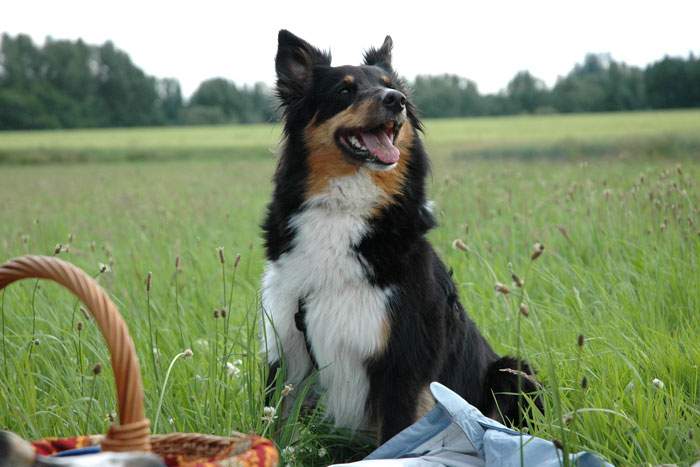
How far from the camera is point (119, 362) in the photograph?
179 centimetres

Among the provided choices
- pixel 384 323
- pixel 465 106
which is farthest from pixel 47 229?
pixel 465 106

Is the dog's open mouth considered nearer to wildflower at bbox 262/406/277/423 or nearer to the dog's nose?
the dog's nose

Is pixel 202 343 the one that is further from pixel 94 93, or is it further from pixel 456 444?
pixel 94 93

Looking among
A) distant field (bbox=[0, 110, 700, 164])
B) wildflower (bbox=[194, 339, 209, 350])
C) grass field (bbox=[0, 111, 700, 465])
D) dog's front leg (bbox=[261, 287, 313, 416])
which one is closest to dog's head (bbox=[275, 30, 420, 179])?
grass field (bbox=[0, 111, 700, 465])

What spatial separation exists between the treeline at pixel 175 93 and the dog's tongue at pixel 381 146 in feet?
52.2

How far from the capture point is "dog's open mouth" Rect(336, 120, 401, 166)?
126 inches

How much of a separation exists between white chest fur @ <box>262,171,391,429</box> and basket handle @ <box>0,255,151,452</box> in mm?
1142

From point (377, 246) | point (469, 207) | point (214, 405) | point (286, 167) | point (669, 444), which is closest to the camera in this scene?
point (669, 444)

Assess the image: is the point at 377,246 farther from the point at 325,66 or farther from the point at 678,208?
the point at 678,208

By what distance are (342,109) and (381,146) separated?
27 centimetres

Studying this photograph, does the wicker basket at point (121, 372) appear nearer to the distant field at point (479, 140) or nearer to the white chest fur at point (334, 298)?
the white chest fur at point (334, 298)

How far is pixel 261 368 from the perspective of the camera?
293cm

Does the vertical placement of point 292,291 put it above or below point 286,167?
below

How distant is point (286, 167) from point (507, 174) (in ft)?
27.3
